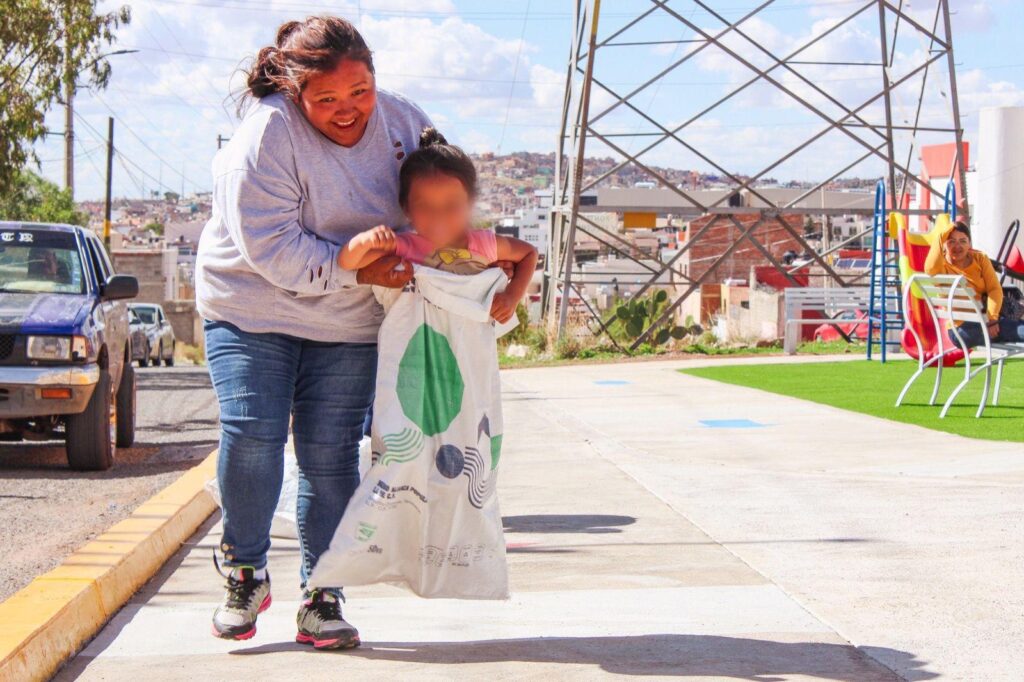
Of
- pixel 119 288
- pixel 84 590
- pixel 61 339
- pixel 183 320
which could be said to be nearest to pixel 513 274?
pixel 84 590

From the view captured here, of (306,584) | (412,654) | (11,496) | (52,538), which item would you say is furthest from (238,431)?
(11,496)

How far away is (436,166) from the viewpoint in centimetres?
398

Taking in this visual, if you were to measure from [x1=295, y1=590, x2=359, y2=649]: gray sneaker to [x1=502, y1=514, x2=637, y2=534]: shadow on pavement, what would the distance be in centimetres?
208

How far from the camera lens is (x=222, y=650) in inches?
164

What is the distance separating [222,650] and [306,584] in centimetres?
34

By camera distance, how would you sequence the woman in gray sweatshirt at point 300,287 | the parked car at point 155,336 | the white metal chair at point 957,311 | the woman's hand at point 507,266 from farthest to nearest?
the parked car at point 155,336
the white metal chair at point 957,311
the woman's hand at point 507,266
the woman in gray sweatshirt at point 300,287

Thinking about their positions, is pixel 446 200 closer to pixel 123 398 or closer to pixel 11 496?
pixel 11 496

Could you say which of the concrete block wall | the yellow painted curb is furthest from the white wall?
the concrete block wall

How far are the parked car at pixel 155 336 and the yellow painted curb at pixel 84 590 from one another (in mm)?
23735

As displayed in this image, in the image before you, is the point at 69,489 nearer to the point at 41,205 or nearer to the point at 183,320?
the point at 41,205

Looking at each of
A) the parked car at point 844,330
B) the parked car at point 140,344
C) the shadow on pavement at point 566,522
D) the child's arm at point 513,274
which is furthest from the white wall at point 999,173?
the child's arm at point 513,274

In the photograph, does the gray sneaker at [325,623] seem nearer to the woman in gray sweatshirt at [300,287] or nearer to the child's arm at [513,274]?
the woman in gray sweatshirt at [300,287]

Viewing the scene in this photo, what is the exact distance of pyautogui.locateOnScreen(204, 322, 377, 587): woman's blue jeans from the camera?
4000 millimetres

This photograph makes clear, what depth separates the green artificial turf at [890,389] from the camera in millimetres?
9469
